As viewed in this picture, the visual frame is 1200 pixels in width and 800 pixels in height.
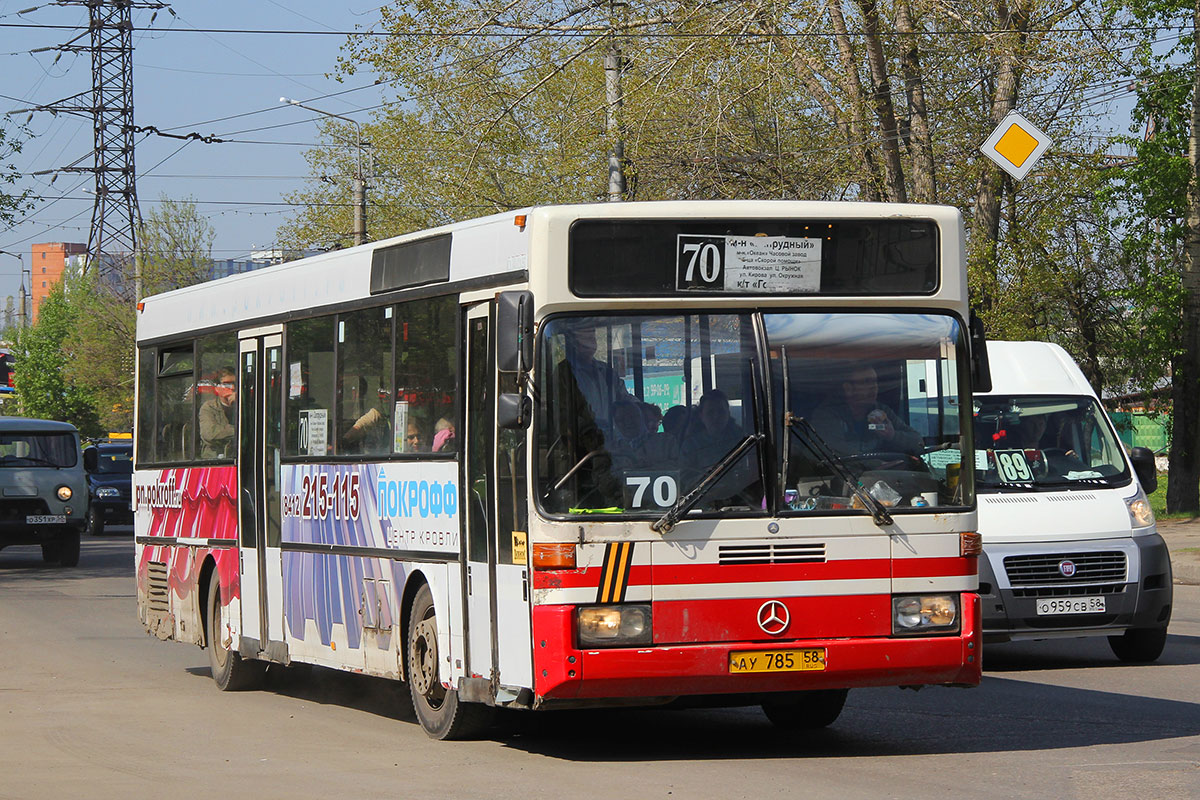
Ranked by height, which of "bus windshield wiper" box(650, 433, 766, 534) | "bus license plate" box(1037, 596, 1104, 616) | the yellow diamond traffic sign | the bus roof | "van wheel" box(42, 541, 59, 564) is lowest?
"van wheel" box(42, 541, 59, 564)

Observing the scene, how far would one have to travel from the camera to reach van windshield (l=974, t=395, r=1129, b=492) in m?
13.3

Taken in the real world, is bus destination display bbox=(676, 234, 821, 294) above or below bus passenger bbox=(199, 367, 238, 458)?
above

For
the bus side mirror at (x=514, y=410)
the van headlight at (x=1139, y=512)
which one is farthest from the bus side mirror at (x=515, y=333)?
the van headlight at (x=1139, y=512)

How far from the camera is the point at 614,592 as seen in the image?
8.37 m

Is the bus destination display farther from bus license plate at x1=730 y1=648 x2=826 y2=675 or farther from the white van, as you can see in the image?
the white van

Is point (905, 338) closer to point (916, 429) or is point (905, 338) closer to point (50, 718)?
point (916, 429)

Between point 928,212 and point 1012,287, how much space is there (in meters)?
21.9

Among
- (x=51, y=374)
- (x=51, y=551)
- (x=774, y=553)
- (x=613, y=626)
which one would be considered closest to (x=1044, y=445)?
(x=774, y=553)

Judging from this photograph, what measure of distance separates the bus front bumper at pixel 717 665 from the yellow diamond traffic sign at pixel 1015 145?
14700mm

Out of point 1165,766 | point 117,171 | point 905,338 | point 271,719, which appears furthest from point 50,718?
point 117,171

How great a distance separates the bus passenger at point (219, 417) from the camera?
1300 cm

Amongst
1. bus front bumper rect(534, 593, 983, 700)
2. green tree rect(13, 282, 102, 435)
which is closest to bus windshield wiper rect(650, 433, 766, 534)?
bus front bumper rect(534, 593, 983, 700)

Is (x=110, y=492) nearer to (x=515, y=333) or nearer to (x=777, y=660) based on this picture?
(x=515, y=333)

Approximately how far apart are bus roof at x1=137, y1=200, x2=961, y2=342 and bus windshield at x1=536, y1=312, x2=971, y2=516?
20.1 inches
